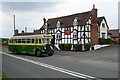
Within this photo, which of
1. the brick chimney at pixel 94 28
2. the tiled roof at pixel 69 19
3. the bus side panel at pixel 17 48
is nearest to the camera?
the bus side panel at pixel 17 48

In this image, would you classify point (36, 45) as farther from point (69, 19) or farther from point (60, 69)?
point (69, 19)

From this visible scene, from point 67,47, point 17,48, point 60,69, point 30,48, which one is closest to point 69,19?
point 67,47

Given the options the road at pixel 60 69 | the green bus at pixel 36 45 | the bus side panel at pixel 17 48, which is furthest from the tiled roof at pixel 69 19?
the road at pixel 60 69

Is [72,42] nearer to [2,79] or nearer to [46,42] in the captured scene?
[46,42]

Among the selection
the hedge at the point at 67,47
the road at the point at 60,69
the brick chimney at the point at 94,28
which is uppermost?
the brick chimney at the point at 94,28

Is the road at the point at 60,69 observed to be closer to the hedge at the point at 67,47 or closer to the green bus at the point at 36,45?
the green bus at the point at 36,45

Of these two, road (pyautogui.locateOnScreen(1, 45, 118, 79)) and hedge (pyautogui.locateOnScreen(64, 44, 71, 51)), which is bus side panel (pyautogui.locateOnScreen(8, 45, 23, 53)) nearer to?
road (pyautogui.locateOnScreen(1, 45, 118, 79))

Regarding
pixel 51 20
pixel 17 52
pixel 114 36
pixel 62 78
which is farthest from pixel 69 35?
pixel 62 78

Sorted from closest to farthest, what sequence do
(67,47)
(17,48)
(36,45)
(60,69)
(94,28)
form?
1. (60,69)
2. (36,45)
3. (17,48)
4. (67,47)
5. (94,28)

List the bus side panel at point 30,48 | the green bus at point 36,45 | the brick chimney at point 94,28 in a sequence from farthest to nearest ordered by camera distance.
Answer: the brick chimney at point 94,28, the bus side panel at point 30,48, the green bus at point 36,45

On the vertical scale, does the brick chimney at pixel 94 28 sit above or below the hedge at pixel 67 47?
above

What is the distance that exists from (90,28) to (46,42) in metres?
18.4

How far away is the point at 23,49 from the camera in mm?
33250

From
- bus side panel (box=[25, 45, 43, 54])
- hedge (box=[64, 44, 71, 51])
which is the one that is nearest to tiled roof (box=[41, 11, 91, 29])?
hedge (box=[64, 44, 71, 51])
